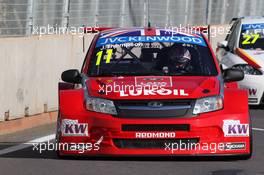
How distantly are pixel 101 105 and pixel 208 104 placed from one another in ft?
3.73

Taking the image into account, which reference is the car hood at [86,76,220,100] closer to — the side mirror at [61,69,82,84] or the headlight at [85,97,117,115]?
the headlight at [85,97,117,115]

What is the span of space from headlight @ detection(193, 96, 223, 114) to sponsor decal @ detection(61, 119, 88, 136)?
3.85 feet

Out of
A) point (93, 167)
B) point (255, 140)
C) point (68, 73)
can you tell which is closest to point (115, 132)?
point (93, 167)

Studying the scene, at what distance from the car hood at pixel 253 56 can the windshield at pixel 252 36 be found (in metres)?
0.42

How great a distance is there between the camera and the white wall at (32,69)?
1403 cm

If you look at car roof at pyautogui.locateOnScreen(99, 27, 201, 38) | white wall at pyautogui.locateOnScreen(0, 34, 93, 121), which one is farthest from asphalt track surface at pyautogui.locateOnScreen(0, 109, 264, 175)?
white wall at pyautogui.locateOnScreen(0, 34, 93, 121)

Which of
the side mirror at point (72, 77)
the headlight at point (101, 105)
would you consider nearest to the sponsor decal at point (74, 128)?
the headlight at point (101, 105)

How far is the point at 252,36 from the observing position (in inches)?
701

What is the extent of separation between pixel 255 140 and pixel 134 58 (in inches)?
90.1

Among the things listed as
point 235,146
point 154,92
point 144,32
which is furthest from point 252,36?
point 154,92

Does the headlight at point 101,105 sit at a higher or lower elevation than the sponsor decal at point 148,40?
lower

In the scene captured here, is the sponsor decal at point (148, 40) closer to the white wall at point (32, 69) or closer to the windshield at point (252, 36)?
the white wall at point (32, 69)

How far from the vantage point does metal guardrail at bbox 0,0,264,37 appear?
17.4 m

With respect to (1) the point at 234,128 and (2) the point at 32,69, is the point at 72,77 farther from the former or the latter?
(2) the point at 32,69
